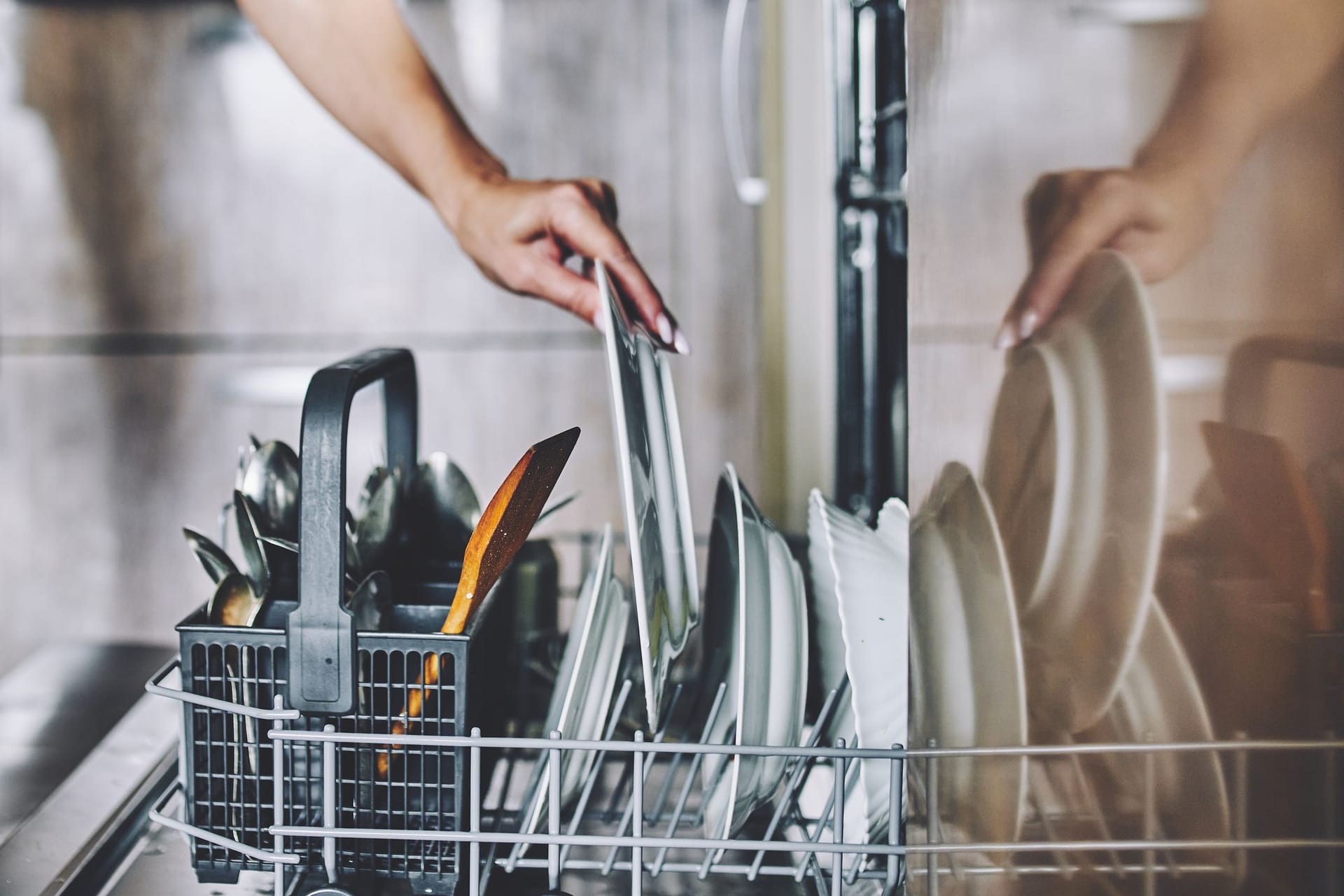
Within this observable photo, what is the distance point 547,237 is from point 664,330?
174 millimetres

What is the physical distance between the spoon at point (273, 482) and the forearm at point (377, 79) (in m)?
0.29

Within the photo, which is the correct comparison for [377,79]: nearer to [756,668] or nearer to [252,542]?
[252,542]

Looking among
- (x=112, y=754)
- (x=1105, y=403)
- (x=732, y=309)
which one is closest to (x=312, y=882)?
(x=112, y=754)

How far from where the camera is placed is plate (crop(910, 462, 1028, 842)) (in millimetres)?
326

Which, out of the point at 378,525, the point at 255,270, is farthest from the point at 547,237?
the point at 255,270

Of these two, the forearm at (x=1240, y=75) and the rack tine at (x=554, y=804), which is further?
the rack tine at (x=554, y=804)

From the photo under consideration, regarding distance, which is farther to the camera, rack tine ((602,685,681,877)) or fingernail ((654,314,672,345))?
fingernail ((654,314,672,345))

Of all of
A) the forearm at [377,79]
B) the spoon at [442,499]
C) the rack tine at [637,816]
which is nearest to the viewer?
the rack tine at [637,816]

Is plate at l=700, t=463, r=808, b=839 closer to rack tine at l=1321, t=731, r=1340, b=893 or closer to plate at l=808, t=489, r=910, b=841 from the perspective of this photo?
plate at l=808, t=489, r=910, b=841

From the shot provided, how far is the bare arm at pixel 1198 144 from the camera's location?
0.72 feet

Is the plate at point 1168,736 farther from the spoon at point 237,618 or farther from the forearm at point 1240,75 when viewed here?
the spoon at point 237,618

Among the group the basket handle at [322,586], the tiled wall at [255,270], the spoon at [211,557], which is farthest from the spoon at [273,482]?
the tiled wall at [255,270]

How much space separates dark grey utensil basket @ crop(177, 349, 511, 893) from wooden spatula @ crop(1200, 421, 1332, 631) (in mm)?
336

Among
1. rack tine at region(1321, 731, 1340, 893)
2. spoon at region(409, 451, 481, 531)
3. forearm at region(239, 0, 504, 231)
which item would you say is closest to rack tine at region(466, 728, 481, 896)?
spoon at region(409, 451, 481, 531)
